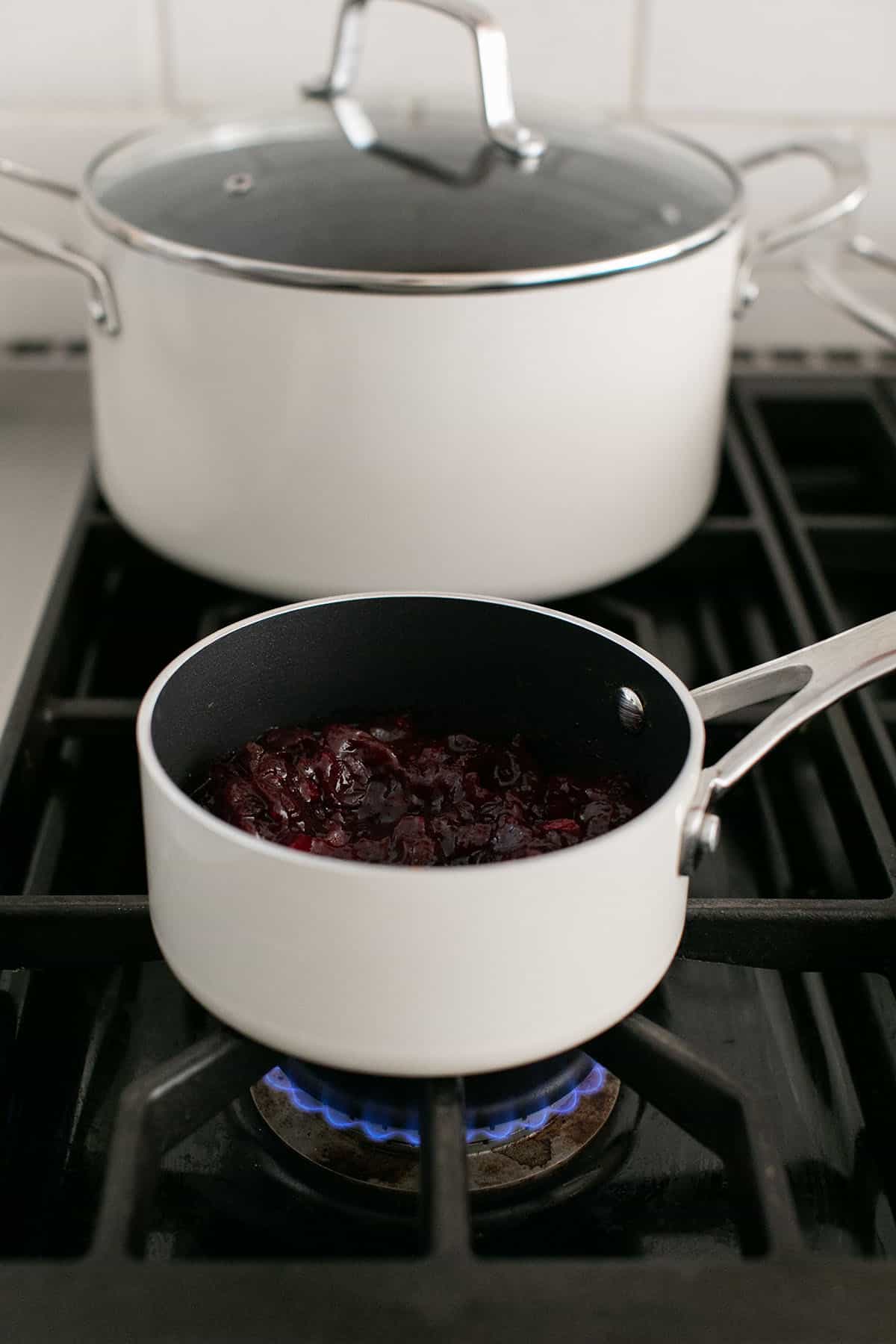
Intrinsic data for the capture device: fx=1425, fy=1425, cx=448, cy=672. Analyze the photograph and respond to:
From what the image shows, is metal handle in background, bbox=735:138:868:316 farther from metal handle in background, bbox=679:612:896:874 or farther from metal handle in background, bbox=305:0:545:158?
metal handle in background, bbox=679:612:896:874

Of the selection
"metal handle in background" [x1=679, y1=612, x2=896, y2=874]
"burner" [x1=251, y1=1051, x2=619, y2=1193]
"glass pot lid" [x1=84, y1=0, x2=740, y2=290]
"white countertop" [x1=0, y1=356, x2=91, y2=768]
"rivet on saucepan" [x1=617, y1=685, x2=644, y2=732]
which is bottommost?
"white countertop" [x1=0, y1=356, x2=91, y2=768]

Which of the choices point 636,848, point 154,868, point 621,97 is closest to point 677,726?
point 636,848

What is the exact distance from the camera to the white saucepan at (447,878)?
0.38 metres

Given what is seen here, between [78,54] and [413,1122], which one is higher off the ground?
[78,54]

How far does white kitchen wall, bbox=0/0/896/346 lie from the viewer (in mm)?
878

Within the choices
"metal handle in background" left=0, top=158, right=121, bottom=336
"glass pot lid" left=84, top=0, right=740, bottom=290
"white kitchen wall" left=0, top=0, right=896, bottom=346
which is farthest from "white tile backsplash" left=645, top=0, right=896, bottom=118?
"metal handle in background" left=0, top=158, right=121, bottom=336

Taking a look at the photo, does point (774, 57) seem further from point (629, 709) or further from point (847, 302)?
point (629, 709)

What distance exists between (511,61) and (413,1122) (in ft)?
2.23

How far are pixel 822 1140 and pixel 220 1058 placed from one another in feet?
0.67

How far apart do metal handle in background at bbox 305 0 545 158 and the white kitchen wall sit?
0.12 metres

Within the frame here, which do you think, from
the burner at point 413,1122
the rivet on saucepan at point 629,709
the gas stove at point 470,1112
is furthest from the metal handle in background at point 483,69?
the burner at point 413,1122

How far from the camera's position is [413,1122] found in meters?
0.46

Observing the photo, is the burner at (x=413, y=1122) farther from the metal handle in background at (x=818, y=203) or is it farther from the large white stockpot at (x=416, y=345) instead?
the metal handle in background at (x=818, y=203)

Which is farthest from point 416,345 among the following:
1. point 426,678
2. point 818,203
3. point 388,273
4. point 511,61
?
point 511,61
